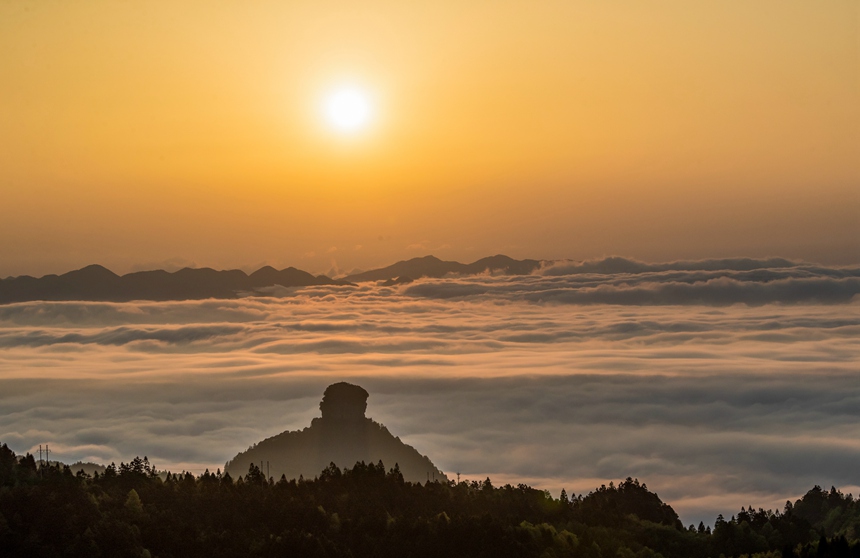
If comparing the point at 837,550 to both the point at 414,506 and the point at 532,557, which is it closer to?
the point at 532,557

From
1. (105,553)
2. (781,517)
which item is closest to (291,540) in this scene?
(105,553)

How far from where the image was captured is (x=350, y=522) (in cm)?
12706

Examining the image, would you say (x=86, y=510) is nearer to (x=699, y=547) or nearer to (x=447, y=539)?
(x=447, y=539)

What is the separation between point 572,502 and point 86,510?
60008 millimetres

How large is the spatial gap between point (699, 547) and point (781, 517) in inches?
586

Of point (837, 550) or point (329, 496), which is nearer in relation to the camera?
point (837, 550)

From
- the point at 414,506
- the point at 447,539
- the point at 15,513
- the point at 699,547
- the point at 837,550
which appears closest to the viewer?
the point at 837,550

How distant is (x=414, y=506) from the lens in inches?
5527

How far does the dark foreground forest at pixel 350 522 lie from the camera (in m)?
114

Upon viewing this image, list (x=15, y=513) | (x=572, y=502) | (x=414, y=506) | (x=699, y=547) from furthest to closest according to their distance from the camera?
(x=572, y=502) < (x=414, y=506) < (x=699, y=547) < (x=15, y=513)

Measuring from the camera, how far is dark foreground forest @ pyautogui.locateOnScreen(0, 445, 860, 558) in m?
114

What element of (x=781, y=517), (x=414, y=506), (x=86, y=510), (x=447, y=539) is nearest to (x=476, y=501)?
(x=414, y=506)

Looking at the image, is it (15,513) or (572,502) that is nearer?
(15,513)

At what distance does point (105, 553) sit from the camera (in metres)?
111
